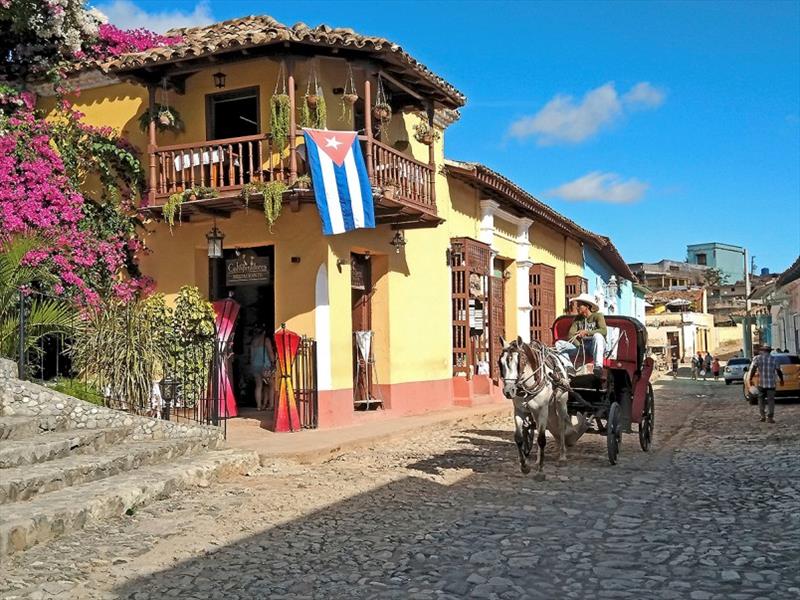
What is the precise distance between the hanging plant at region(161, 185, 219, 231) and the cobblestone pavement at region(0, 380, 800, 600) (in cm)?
493

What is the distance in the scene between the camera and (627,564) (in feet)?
19.7

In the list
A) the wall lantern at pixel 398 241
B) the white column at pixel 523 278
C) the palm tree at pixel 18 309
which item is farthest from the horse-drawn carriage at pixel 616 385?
the white column at pixel 523 278

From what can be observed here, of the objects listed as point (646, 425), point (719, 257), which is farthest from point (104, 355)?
point (719, 257)

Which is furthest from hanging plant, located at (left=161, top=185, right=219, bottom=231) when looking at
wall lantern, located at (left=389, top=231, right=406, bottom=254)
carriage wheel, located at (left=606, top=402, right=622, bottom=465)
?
carriage wheel, located at (left=606, top=402, right=622, bottom=465)

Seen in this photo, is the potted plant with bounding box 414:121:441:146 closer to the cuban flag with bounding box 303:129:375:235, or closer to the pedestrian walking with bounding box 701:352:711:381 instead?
the cuban flag with bounding box 303:129:375:235

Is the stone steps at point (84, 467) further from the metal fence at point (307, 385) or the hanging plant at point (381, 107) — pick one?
the hanging plant at point (381, 107)

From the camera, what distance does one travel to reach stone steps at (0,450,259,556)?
675 cm

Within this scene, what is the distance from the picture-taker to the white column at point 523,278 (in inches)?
899

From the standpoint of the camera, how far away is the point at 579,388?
36.0ft

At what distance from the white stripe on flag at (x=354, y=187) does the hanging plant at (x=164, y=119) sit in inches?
139

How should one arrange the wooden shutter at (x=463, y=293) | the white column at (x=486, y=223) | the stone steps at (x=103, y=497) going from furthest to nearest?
the white column at (x=486, y=223), the wooden shutter at (x=463, y=293), the stone steps at (x=103, y=497)

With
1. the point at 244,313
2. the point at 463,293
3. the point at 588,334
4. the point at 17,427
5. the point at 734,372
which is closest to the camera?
the point at 17,427

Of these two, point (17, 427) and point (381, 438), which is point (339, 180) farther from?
point (17, 427)

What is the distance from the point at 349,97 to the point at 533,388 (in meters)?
6.49
